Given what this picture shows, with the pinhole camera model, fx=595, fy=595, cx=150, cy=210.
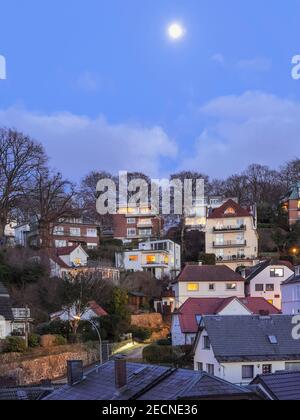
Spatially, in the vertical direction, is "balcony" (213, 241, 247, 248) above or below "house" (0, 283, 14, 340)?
above

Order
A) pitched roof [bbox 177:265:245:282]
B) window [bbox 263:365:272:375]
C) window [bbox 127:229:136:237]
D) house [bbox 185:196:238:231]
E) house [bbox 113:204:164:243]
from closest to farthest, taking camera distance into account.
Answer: window [bbox 263:365:272:375] → pitched roof [bbox 177:265:245:282] → house [bbox 185:196:238:231] → house [bbox 113:204:164:243] → window [bbox 127:229:136:237]

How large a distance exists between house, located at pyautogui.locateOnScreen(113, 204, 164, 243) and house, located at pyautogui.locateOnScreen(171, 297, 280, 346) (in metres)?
19.7

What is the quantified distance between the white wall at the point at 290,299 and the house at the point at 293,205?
1504cm

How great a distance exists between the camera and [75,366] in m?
10.2

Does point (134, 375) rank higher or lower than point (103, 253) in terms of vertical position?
lower

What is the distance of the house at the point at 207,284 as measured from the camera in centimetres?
3272

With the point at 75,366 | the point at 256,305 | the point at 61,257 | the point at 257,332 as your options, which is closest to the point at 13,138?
the point at 61,257

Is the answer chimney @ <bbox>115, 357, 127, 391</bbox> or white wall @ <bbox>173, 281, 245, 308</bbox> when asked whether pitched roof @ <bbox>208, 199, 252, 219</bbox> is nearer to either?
white wall @ <bbox>173, 281, 245, 308</bbox>

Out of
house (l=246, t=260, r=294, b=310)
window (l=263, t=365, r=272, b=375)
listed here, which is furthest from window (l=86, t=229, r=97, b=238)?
window (l=263, t=365, r=272, b=375)

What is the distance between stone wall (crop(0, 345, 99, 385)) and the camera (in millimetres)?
19641

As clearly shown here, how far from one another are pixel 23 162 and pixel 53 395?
2477 centimetres

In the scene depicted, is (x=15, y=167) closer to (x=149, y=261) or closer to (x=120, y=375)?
(x=149, y=261)

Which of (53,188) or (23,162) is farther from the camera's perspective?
(53,188)

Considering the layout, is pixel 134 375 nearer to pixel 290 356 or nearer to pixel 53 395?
pixel 53 395
